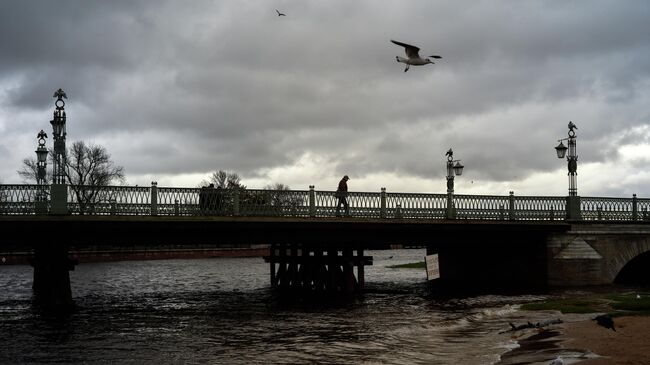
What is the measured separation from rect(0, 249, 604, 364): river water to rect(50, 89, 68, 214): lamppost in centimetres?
395

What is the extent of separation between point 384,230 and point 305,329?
1090cm

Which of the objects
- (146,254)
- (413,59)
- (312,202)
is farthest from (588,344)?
(146,254)

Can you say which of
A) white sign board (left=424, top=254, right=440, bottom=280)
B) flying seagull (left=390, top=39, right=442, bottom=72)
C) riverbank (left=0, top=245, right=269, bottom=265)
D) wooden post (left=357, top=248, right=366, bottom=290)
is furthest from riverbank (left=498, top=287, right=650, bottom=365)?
riverbank (left=0, top=245, right=269, bottom=265)

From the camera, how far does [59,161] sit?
22938 mm

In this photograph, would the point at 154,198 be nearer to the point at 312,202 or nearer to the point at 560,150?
the point at 312,202

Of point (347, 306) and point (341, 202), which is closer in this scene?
point (347, 306)

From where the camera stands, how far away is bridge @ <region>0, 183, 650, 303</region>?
81.0 feet

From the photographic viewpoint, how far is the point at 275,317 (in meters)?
24.0

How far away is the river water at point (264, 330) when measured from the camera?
15805mm

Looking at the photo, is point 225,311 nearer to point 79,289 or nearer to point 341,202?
point 341,202

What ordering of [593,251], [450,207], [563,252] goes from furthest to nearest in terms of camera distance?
[593,251], [563,252], [450,207]

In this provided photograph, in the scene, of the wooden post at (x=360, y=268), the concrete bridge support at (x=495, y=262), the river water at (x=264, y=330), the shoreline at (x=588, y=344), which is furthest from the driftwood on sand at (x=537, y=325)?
the wooden post at (x=360, y=268)

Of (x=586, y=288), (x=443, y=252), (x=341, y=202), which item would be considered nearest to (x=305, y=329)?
(x=341, y=202)

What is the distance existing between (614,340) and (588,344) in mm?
647
